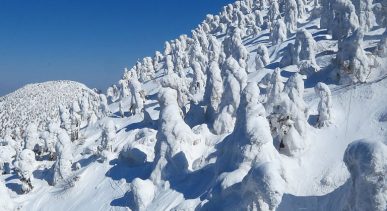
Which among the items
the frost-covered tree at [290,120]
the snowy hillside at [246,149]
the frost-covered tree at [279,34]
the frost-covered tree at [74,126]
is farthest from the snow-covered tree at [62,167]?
the frost-covered tree at [279,34]

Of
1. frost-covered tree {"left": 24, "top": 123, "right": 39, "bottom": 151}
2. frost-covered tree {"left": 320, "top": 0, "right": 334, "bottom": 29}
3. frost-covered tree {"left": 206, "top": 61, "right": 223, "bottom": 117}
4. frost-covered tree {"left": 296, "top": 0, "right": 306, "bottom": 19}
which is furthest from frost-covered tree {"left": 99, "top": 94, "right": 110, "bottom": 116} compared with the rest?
frost-covered tree {"left": 296, "top": 0, "right": 306, "bottom": 19}

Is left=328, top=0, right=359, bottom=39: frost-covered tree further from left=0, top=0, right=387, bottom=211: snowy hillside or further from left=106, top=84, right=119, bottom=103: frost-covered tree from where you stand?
left=106, top=84, right=119, bottom=103: frost-covered tree

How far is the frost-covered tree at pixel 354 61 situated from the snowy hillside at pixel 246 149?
0.31 feet

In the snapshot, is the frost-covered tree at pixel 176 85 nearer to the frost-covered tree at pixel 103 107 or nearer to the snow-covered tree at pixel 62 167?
the snow-covered tree at pixel 62 167

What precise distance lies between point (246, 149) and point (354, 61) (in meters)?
17.6

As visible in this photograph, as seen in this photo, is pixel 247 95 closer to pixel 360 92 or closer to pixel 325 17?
pixel 360 92

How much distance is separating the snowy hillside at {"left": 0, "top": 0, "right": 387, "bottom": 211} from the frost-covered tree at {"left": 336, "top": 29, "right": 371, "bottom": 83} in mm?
96

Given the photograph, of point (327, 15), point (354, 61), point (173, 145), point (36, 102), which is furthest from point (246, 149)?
point (36, 102)

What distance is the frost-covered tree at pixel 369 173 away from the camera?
17469mm

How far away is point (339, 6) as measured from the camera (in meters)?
60.3

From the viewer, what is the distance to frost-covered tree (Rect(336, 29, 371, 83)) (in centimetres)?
3794

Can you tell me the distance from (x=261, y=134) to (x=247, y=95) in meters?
5.85

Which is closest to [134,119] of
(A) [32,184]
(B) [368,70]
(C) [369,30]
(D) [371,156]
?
(A) [32,184]

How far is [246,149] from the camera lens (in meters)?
27.1
